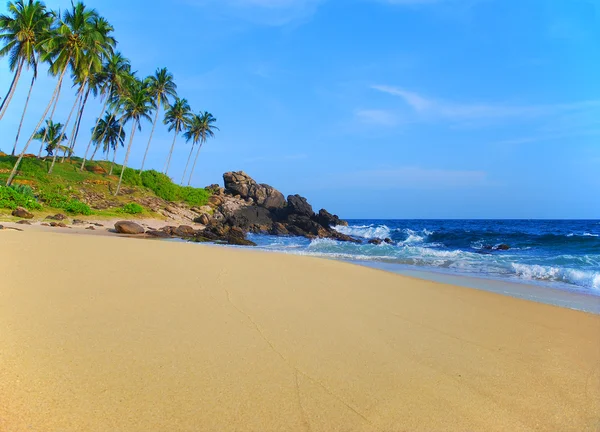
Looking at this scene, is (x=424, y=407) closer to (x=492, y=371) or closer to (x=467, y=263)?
(x=492, y=371)

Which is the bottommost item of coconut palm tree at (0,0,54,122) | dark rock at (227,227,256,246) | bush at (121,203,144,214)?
dark rock at (227,227,256,246)

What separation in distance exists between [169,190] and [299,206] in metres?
15.5

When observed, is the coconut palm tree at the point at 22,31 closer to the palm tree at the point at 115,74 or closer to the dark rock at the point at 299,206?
the palm tree at the point at 115,74

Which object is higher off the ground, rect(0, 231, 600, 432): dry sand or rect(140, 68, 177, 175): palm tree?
rect(140, 68, 177, 175): palm tree

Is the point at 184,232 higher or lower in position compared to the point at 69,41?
lower

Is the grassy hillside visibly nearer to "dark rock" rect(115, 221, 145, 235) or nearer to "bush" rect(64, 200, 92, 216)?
"bush" rect(64, 200, 92, 216)

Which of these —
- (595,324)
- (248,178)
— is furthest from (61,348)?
(248,178)

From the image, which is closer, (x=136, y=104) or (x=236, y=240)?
(x=236, y=240)

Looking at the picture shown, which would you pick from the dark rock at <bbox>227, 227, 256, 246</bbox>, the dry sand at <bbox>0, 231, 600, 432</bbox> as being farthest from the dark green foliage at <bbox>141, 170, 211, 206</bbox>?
the dry sand at <bbox>0, 231, 600, 432</bbox>

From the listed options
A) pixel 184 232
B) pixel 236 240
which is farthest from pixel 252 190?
pixel 236 240

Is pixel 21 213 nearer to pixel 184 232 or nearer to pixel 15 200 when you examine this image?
pixel 15 200

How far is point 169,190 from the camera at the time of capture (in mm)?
42094

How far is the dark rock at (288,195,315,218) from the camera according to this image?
40812 millimetres

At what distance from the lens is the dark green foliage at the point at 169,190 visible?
41.4m
